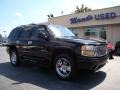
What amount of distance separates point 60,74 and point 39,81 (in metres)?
0.76

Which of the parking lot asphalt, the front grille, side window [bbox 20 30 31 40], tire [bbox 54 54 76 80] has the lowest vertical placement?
the parking lot asphalt

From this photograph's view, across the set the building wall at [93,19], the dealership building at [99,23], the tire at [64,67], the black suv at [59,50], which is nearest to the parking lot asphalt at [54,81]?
the tire at [64,67]

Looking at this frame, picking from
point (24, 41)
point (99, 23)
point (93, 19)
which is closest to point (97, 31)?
point (99, 23)

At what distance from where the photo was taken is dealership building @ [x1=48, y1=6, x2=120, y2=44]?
22500 mm

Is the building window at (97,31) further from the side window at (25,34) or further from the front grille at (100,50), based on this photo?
the front grille at (100,50)

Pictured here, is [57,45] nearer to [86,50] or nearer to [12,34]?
[86,50]

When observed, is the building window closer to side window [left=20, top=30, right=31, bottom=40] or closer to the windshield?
side window [left=20, top=30, right=31, bottom=40]

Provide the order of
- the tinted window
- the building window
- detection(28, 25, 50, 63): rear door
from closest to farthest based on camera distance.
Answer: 1. detection(28, 25, 50, 63): rear door
2. the tinted window
3. the building window

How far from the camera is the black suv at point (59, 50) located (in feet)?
19.7

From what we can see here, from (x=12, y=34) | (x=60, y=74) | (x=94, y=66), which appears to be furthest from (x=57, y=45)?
(x=12, y=34)

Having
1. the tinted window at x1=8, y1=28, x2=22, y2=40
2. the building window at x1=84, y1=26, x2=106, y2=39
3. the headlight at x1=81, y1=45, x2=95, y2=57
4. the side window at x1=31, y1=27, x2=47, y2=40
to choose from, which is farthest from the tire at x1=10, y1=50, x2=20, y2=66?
the building window at x1=84, y1=26, x2=106, y2=39

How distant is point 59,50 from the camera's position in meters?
6.58

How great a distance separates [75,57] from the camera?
6.14 metres

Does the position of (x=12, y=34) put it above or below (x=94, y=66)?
above
